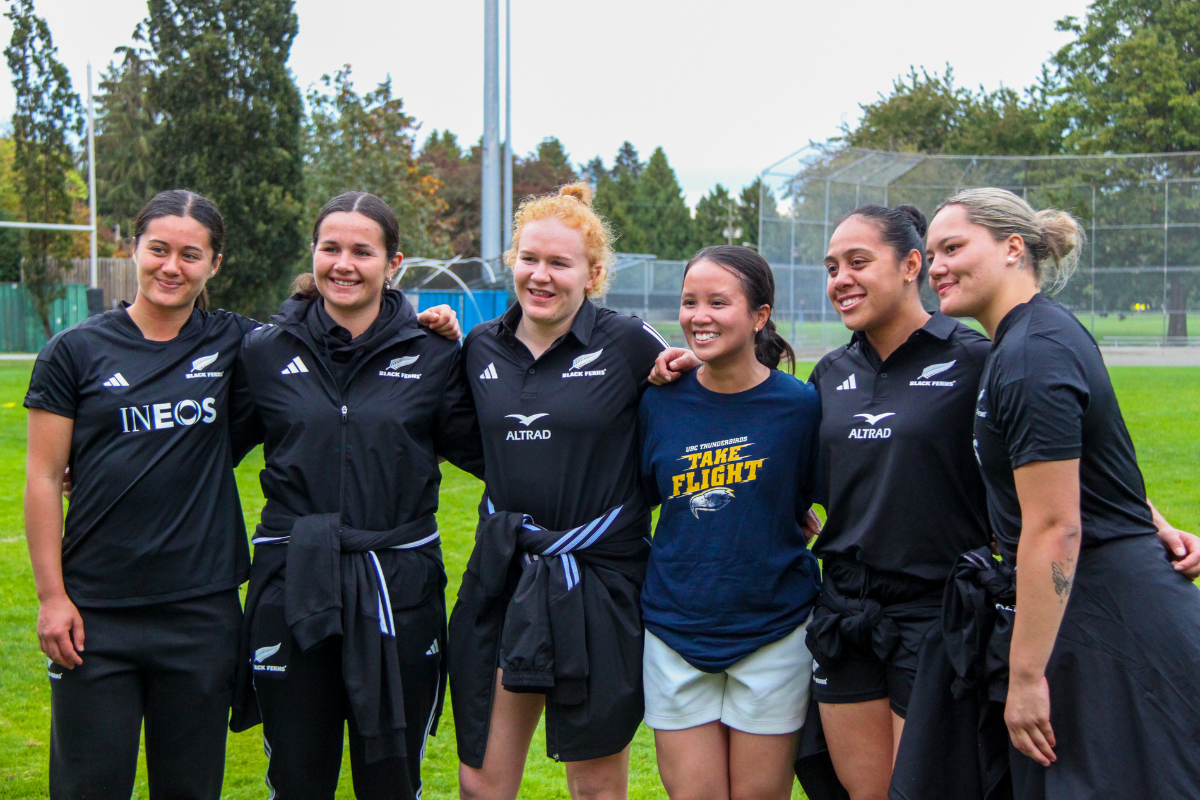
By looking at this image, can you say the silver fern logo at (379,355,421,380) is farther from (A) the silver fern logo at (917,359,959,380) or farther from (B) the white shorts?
(A) the silver fern logo at (917,359,959,380)

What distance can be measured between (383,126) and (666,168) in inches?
2109

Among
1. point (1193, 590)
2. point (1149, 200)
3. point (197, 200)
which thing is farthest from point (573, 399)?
point (1149, 200)

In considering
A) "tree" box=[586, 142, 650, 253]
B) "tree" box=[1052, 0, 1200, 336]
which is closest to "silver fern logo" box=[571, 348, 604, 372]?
"tree" box=[1052, 0, 1200, 336]

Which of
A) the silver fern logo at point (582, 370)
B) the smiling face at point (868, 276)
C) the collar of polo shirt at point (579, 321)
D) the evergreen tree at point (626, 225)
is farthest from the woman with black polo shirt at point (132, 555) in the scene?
the evergreen tree at point (626, 225)

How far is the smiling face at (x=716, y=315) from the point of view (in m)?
3.28

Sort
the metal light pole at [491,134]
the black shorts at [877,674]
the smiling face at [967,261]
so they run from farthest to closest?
the metal light pole at [491,134], the black shorts at [877,674], the smiling face at [967,261]

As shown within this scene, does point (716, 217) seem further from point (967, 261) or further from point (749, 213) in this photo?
point (967, 261)

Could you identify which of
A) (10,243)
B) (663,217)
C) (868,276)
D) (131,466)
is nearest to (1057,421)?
(868,276)

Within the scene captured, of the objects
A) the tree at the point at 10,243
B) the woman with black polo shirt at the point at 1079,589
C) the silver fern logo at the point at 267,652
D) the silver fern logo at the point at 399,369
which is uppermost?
the tree at the point at 10,243

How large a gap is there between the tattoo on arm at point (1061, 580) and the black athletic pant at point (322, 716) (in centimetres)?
189

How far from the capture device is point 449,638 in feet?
11.4

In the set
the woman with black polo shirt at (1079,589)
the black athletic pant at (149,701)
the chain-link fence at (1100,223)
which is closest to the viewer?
the woman with black polo shirt at (1079,589)

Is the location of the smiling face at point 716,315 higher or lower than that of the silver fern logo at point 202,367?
higher

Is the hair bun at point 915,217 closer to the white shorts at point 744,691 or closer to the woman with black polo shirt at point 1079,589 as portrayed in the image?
the woman with black polo shirt at point 1079,589
